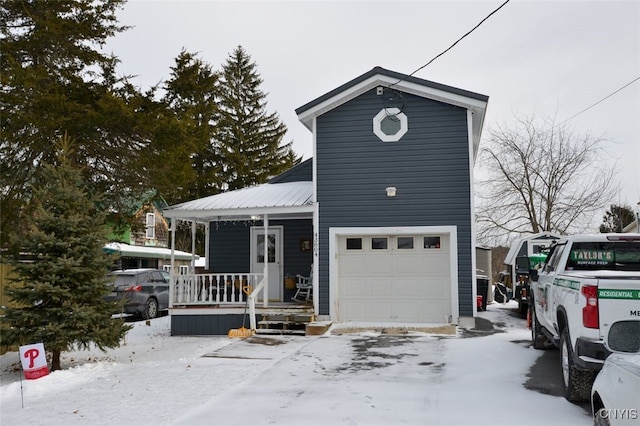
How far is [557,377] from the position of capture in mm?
6910

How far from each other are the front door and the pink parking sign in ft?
23.5

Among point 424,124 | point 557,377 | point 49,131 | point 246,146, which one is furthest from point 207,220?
point 246,146

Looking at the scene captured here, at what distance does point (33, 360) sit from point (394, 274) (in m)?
7.29

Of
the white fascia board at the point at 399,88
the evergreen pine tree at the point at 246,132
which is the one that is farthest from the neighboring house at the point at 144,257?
the white fascia board at the point at 399,88

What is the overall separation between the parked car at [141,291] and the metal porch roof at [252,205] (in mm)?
3597

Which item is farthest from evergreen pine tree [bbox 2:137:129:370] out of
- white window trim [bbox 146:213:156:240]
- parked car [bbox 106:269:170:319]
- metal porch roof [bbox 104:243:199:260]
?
white window trim [bbox 146:213:156:240]

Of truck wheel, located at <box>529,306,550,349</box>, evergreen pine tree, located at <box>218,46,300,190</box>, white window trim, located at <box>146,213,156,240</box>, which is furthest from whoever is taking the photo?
white window trim, located at <box>146,213,156,240</box>

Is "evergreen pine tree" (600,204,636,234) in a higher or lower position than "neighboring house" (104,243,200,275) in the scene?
higher

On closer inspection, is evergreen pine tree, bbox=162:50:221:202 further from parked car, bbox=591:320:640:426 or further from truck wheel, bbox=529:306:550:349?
parked car, bbox=591:320:640:426

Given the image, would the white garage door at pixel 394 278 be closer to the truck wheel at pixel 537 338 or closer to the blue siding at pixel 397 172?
the blue siding at pixel 397 172

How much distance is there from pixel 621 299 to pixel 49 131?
474 inches

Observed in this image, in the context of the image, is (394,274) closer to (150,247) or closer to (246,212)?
(246,212)

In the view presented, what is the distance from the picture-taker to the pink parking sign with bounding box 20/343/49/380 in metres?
7.17

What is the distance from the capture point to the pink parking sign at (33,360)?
7.17 meters
